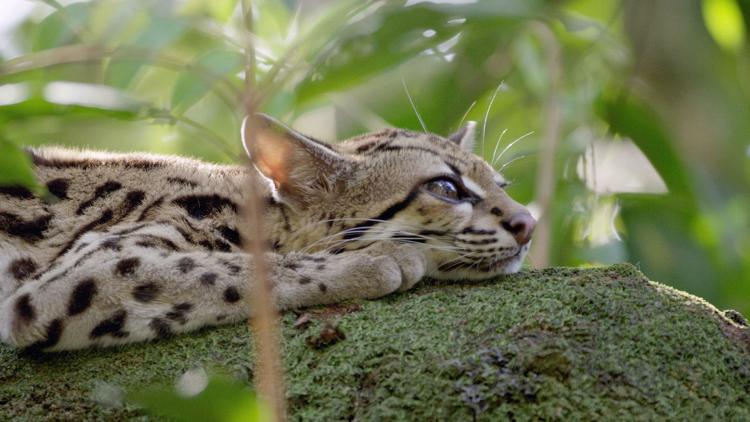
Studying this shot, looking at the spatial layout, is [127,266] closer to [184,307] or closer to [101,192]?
[184,307]

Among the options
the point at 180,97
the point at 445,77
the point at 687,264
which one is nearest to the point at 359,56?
the point at 180,97

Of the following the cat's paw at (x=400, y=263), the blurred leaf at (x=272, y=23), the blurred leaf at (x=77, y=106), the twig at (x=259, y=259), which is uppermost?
the blurred leaf at (x=272, y=23)

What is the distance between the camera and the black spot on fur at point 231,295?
300 centimetres

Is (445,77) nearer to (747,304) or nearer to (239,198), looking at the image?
(239,198)

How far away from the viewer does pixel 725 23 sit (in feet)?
11.2

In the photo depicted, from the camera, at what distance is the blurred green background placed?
87.0 inches

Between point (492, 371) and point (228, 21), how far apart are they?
2.46 meters

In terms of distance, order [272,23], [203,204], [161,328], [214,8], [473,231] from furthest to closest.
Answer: [214,8] → [272,23] → [203,204] → [473,231] → [161,328]

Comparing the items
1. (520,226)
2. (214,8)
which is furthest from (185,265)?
(214,8)

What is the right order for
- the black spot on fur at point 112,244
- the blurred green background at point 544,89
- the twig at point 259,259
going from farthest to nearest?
the black spot on fur at point 112,244, the blurred green background at point 544,89, the twig at point 259,259

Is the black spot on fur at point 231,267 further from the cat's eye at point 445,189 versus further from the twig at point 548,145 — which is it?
the twig at point 548,145

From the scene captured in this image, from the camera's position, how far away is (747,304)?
4473mm

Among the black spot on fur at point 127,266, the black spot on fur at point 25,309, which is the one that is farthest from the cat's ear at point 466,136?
the black spot on fur at point 25,309

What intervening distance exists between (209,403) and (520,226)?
8.29 feet
